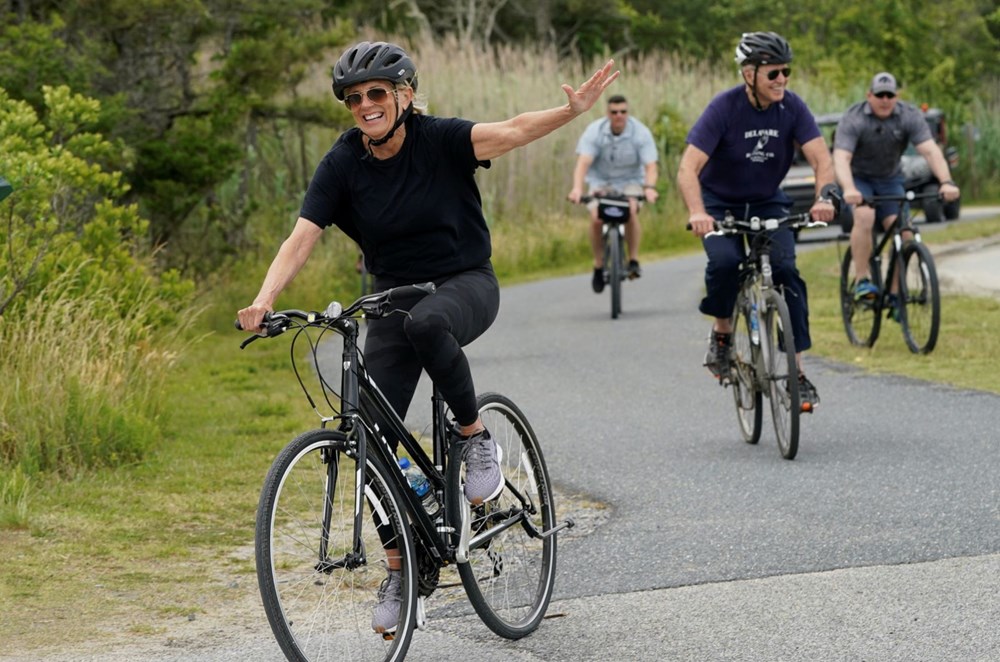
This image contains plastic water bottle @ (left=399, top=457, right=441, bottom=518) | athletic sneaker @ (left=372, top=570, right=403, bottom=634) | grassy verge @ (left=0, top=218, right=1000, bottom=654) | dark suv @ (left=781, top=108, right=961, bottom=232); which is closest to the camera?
athletic sneaker @ (left=372, top=570, right=403, bottom=634)

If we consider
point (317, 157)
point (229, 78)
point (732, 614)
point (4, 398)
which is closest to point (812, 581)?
point (732, 614)

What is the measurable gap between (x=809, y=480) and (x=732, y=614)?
2443mm

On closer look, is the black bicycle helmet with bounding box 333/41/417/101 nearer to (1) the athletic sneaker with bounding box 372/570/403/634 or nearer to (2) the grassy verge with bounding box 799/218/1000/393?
(1) the athletic sneaker with bounding box 372/570/403/634

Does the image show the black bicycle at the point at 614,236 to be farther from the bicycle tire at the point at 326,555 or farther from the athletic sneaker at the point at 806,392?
the bicycle tire at the point at 326,555

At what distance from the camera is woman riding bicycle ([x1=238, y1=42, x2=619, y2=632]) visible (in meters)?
5.53

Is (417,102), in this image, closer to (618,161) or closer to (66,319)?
(66,319)

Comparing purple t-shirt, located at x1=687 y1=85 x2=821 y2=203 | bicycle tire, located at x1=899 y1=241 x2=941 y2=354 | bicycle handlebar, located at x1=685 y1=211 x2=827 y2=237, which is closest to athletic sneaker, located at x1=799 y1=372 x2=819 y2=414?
bicycle handlebar, located at x1=685 y1=211 x2=827 y2=237

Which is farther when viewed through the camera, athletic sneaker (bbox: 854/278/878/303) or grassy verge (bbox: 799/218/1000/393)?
athletic sneaker (bbox: 854/278/878/303)

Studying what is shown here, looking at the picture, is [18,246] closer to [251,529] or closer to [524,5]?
[251,529]

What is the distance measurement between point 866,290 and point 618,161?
15.0ft

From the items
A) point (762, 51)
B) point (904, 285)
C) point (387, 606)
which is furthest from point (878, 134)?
point (387, 606)

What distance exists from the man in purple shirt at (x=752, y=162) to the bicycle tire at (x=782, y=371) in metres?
0.12

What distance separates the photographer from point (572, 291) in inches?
779

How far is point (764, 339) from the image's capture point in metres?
8.95
